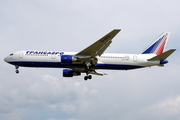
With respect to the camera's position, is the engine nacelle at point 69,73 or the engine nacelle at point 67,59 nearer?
the engine nacelle at point 67,59

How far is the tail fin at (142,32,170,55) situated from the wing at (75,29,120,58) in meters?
9.39

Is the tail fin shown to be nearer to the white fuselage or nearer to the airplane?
the airplane

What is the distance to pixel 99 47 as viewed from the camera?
44.8 meters

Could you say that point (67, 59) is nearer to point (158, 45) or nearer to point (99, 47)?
point (99, 47)

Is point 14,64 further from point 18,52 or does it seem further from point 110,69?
point 110,69

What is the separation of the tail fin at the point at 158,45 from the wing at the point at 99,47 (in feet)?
30.8

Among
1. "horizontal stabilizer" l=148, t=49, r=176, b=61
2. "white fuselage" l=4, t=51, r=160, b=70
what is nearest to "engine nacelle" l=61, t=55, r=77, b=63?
"white fuselage" l=4, t=51, r=160, b=70

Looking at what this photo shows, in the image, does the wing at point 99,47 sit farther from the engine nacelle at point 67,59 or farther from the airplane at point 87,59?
the engine nacelle at point 67,59

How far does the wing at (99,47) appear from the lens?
41.8 meters

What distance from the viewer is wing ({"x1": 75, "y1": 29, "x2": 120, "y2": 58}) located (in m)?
41.8

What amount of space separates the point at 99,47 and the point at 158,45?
40.3ft

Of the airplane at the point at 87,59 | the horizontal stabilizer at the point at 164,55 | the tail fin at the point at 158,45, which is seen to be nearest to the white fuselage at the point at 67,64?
the airplane at the point at 87,59

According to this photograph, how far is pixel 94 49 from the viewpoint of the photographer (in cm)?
4528

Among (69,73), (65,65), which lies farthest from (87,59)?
(69,73)
